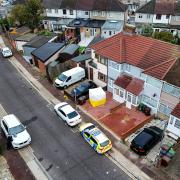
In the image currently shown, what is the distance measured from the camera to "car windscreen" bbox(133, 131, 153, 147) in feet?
83.3

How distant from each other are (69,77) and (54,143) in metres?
12.7

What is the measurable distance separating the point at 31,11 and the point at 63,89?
29.0 metres

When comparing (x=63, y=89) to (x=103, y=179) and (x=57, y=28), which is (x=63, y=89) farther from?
(x=57, y=28)

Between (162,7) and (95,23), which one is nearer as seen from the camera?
(162,7)

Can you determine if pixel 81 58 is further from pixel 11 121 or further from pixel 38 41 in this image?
pixel 11 121

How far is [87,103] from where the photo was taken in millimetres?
34250

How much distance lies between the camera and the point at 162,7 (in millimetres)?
53656

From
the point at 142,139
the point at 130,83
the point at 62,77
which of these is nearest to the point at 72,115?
the point at 130,83

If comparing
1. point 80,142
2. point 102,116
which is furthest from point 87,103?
point 80,142

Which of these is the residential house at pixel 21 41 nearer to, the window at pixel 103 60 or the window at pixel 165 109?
the window at pixel 103 60

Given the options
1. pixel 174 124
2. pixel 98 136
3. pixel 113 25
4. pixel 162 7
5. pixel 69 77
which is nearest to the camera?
pixel 98 136

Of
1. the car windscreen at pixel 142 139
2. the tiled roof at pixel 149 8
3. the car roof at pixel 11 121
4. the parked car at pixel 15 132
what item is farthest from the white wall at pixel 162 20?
the parked car at pixel 15 132

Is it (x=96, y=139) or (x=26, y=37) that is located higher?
(x=26, y=37)

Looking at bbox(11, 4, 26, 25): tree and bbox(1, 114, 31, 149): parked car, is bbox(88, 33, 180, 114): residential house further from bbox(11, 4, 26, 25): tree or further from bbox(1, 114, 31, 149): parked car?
bbox(11, 4, 26, 25): tree
